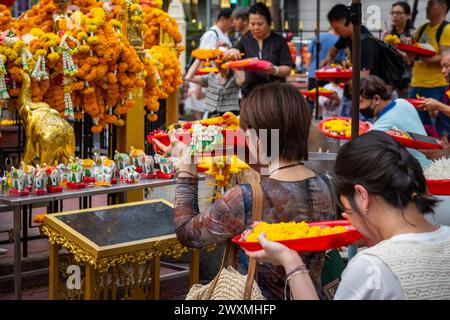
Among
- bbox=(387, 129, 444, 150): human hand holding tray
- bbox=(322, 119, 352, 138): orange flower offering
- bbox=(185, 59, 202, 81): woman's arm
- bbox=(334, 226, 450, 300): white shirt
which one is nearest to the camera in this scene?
bbox=(334, 226, 450, 300): white shirt

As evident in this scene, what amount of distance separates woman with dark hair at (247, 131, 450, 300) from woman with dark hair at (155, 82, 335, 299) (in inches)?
19.0

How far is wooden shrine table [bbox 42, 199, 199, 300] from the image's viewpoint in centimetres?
437

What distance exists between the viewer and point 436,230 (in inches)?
93.4

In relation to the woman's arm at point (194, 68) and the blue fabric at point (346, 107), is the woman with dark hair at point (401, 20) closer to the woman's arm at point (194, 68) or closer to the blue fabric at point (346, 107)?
the blue fabric at point (346, 107)

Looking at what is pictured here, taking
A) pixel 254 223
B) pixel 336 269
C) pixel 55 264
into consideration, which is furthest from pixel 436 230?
pixel 55 264

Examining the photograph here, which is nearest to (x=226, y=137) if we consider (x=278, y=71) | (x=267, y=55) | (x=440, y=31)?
(x=278, y=71)

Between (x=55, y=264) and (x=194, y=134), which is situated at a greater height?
(x=194, y=134)

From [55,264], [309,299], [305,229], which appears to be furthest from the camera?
[55,264]

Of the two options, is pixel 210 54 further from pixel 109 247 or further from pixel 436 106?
pixel 109 247

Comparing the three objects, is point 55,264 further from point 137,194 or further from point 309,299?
point 309,299

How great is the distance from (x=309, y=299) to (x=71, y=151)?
3.33 meters

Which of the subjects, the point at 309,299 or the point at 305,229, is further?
the point at 305,229

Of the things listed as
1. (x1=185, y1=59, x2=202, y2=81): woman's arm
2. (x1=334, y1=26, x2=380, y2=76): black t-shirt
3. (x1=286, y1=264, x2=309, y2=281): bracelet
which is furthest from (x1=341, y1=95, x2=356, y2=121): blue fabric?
(x1=286, y1=264, x2=309, y2=281): bracelet

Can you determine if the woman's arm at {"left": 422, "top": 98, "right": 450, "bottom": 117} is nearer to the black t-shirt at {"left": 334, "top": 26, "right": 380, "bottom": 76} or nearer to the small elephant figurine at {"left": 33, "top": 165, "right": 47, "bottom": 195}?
the black t-shirt at {"left": 334, "top": 26, "right": 380, "bottom": 76}
